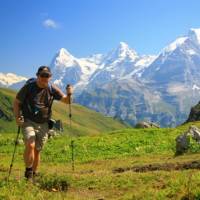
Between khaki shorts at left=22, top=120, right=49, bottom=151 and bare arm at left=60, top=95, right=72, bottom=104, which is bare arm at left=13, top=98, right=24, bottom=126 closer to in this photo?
khaki shorts at left=22, top=120, right=49, bottom=151

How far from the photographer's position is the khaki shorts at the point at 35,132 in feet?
48.5

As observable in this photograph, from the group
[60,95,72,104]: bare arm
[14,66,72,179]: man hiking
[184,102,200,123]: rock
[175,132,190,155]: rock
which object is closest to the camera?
[14,66,72,179]: man hiking

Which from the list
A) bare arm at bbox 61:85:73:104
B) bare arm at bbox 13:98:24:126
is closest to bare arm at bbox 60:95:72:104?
bare arm at bbox 61:85:73:104

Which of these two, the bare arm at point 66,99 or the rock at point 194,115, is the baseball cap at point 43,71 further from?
the rock at point 194,115

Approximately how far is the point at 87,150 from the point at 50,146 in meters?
4.08

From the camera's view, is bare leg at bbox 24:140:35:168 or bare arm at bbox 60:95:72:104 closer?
bare leg at bbox 24:140:35:168

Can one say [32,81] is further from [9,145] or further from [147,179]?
[9,145]

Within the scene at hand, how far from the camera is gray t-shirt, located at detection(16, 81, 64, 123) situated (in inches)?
589

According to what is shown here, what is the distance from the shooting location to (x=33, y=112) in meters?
15.0


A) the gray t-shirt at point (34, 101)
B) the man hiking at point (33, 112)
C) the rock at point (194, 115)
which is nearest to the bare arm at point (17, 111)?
the man hiking at point (33, 112)

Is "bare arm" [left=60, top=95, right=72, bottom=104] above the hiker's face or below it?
below

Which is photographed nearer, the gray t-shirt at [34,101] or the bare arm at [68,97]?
the gray t-shirt at [34,101]

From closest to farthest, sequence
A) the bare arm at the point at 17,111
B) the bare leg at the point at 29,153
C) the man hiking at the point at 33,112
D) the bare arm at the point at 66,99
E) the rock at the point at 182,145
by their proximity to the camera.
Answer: the bare leg at the point at 29,153 < the man hiking at the point at 33,112 < the bare arm at the point at 17,111 < the bare arm at the point at 66,99 < the rock at the point at 182,145

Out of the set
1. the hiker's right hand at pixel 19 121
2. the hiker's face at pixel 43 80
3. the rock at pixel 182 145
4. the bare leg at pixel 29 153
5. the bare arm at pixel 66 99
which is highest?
the hiker's face at pixel 43 80
